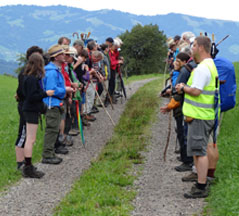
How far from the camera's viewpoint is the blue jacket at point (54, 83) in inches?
299

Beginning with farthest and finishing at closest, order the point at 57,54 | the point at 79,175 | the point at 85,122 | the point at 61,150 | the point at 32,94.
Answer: the point at 85,122, the point at 61,150, the point at 57,54, the point at 79,175, the point at 32,94

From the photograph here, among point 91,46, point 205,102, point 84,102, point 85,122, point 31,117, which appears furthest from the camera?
point 91,46

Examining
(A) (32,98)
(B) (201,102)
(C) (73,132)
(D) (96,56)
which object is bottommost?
(C) (73,132)

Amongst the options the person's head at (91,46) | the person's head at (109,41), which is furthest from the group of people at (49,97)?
the person's head at (109,41)

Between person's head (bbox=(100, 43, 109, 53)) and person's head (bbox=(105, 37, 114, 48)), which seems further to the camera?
person's head (bbox=(105, 37, 114, 48))

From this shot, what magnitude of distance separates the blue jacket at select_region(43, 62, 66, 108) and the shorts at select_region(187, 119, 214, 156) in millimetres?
3097

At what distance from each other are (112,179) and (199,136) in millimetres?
1845

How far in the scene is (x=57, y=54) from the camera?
7.78 meters

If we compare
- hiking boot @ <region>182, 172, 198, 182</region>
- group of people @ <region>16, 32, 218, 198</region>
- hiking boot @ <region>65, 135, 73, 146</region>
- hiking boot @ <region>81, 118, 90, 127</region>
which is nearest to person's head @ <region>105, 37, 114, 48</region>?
group of people @ <region>16, 32, 218, 198</region>

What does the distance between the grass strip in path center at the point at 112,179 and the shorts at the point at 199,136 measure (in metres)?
1.21

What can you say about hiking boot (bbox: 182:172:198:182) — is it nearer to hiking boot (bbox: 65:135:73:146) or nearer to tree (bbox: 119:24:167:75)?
hiking boot (bbox: 65:135:73:146)

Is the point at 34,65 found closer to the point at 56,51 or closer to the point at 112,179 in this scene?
the point at 56,51

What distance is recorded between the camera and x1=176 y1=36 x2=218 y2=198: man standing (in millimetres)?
5305

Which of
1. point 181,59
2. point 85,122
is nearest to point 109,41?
point 85,122
